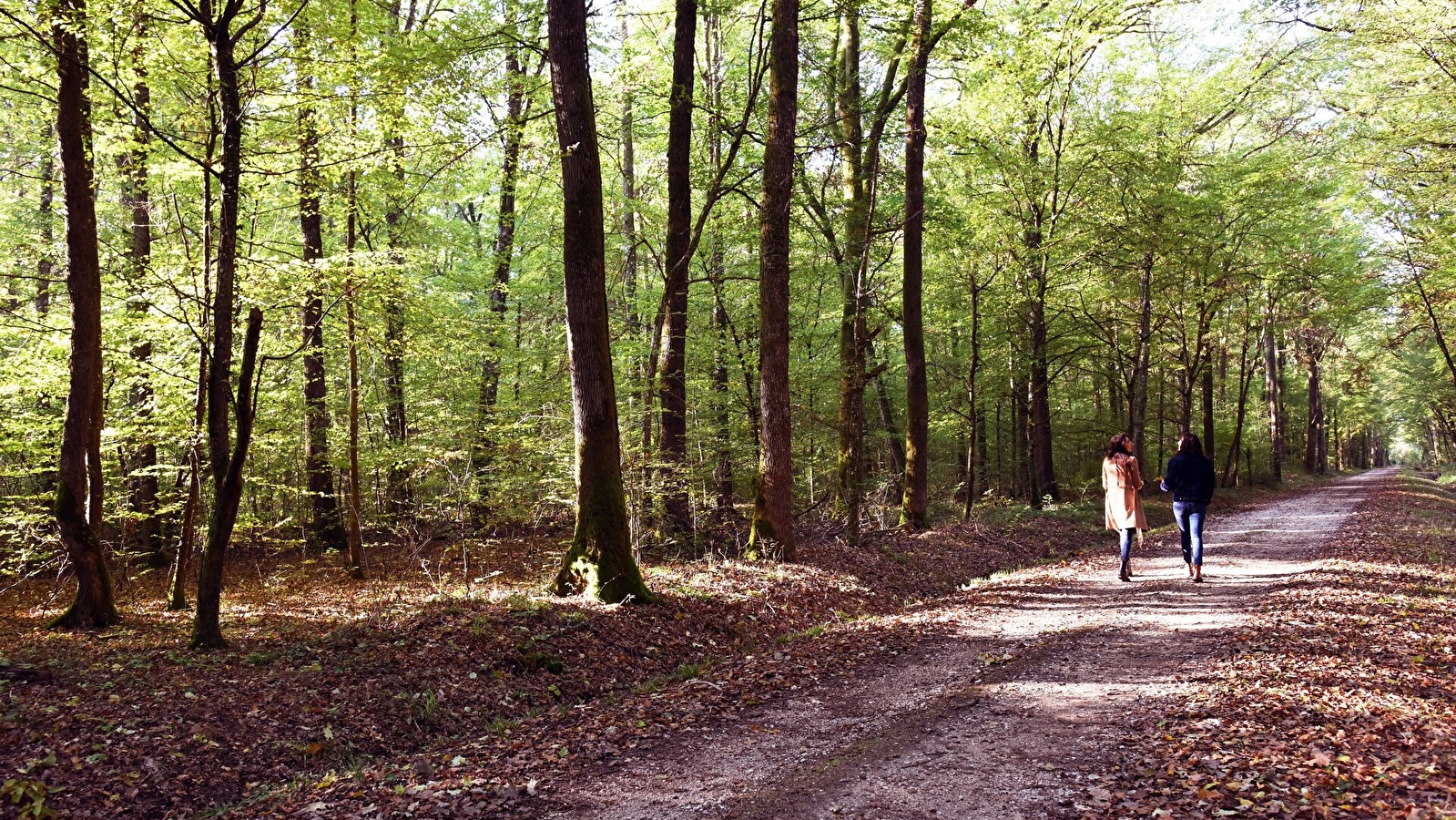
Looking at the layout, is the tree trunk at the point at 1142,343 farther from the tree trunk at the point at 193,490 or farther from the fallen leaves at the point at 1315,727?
the tree trunk at the point at 193,490

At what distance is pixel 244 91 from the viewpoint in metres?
7.32

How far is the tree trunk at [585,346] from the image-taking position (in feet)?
27.4

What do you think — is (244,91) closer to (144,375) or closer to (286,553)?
(144,375)

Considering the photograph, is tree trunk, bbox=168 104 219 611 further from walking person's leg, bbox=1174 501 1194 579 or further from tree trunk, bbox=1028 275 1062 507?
tree trunk, bbox=1028 275 1062 507

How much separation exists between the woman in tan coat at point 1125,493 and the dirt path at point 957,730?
1.50m

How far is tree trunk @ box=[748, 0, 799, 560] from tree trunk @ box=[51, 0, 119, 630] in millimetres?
8019

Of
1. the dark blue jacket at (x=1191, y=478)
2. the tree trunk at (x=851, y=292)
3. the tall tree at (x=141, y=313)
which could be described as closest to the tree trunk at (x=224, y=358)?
the tall tree at (x=141, y=313)

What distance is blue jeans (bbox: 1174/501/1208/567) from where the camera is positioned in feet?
31.8

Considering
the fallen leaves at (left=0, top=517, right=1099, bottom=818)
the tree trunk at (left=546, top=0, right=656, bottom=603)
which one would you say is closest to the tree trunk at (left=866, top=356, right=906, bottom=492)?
the fallen leaves at (left=0, top=517, right=1099, bottom=818)

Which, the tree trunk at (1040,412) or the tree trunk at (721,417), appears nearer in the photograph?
the tree trunk at (721,417)

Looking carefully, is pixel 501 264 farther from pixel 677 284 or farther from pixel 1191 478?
pixel 1191 478

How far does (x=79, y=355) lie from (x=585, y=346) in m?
5.85

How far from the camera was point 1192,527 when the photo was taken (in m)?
9.77

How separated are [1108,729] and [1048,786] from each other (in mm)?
1028
